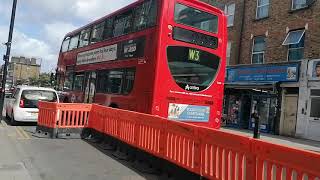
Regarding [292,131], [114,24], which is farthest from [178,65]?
[292,131]

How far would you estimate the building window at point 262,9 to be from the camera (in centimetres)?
2766

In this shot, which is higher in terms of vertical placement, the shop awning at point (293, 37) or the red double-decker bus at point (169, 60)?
the shop awning at point (293, 37)

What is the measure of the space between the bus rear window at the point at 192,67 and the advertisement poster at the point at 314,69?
10423mm

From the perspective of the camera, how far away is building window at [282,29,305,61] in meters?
24.4

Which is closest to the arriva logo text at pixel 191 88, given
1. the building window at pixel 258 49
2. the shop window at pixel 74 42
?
the shop window at pixel 74 42

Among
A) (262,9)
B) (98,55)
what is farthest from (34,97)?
(262,9)

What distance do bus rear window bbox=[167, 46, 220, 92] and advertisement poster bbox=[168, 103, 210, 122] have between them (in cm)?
54

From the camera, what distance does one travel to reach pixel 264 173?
6148mm

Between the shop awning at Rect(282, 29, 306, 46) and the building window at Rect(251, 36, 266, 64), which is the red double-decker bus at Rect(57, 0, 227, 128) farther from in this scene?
the building window at Rect(251, 36, 266, 64)

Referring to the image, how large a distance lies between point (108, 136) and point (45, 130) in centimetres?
263

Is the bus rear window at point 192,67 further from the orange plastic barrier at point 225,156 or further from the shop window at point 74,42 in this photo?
the shop window at point 74,42

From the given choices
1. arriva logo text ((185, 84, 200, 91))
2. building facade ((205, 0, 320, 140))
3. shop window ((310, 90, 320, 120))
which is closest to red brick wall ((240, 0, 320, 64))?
building facade ((205, 0, 320, 140))

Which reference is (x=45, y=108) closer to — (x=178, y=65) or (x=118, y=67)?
(x=118, y=67)

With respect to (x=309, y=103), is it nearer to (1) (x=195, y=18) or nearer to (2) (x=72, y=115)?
(1) (x=195, y=18)
